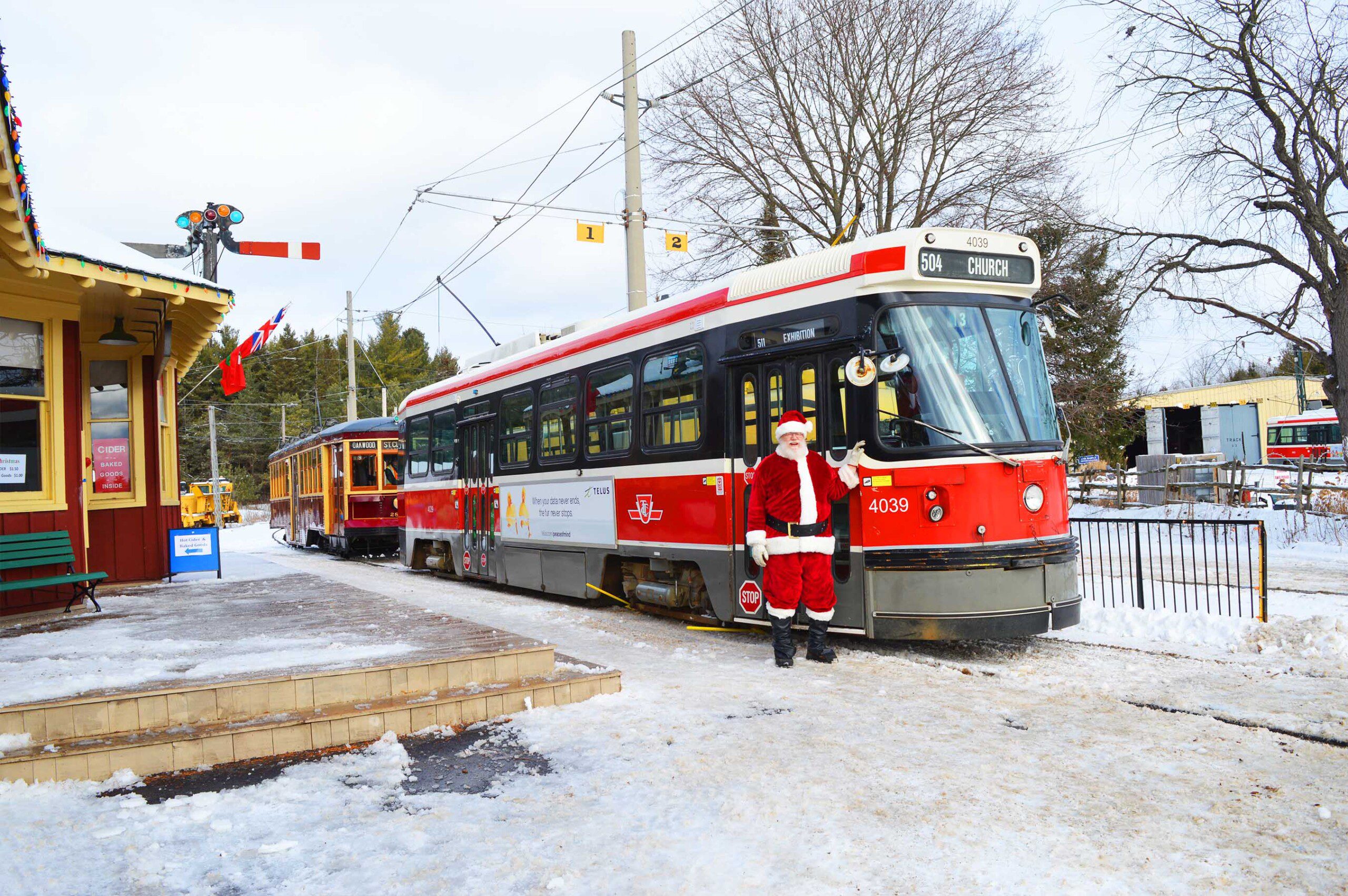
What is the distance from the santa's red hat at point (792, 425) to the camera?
291 inches

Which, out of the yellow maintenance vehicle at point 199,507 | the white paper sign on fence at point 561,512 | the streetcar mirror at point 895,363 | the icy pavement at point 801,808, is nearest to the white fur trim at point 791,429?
the streetcar mirror at point 895,363

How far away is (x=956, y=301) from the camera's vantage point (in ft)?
25.1

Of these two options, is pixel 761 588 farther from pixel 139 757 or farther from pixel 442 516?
pixel 442 516

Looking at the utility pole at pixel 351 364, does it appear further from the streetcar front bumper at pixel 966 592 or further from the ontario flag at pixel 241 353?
the streetcar front bumper at pixel 966 592

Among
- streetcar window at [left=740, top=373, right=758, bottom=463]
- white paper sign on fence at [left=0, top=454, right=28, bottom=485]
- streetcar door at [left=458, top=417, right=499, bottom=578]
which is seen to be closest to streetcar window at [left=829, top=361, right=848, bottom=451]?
streetcar window at [left=740, top=373, right=758, bottom=463]

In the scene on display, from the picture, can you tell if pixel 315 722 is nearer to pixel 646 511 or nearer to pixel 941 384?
pixel 941 384

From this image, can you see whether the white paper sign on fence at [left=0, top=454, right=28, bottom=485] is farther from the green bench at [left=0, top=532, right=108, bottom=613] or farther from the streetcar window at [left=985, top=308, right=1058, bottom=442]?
the streetcar window at [left=985, top=308, right=1058, bottom=442]

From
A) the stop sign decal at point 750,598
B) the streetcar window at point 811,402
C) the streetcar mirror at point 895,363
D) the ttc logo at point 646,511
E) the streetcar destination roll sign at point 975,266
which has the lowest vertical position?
the stop sign decal at point 750,598

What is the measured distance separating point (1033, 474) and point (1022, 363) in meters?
0.91

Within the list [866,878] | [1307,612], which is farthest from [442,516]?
[866,878]

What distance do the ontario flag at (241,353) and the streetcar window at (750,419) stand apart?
44.0 feet

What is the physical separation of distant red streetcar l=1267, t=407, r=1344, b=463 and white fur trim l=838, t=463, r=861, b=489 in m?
41.7

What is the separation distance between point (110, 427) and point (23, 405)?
288 cm

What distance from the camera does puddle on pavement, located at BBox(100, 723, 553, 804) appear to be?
461 centimetres
